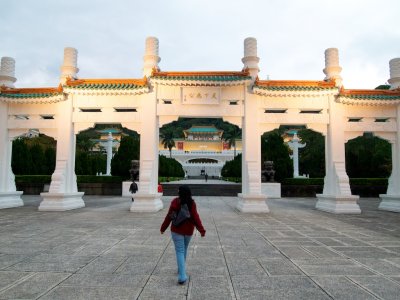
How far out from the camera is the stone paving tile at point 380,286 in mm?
3703

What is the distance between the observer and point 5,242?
20.9ft

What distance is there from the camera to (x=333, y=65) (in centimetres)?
1284

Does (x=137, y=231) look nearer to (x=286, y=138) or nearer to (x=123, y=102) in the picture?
(x=123, y=102)

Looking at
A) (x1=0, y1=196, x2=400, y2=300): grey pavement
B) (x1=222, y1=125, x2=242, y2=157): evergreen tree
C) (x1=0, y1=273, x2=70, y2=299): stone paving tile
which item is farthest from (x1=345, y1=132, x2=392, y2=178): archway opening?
(x1=222, y1=125, x2=242, y2=157): evergreen tree

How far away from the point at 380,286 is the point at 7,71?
1473cm

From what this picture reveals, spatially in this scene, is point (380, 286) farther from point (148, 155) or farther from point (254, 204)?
point (148, 155)

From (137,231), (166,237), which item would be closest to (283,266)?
(166,237)

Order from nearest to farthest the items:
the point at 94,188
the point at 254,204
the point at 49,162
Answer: the point at 254,204 < the point at 94,188 < the point at 49,162

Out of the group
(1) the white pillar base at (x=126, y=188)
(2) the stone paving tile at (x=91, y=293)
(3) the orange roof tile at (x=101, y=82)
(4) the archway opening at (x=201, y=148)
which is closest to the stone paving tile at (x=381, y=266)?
(2) the stone paving tile at (x=91, y=293)

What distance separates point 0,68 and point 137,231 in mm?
10307

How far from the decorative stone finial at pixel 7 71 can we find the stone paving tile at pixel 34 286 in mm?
11566

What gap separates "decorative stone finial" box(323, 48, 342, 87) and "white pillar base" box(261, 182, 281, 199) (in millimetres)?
10004

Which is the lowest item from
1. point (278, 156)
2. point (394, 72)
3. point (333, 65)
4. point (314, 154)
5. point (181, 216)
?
point (181, 216)

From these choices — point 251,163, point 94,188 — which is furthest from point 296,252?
point 94,188
